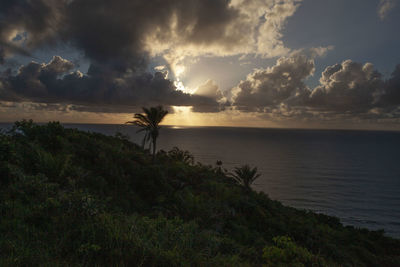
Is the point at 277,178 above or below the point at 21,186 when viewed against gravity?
below

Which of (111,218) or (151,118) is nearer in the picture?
(111,218)

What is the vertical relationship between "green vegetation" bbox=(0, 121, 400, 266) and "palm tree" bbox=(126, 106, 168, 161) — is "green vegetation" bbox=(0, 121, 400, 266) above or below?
below

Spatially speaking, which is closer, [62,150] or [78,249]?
[78,249]

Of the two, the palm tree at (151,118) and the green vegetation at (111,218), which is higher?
the palm tree at (151,118)

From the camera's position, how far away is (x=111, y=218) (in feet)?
15.8

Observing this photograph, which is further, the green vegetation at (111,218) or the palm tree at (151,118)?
the palm tree at (151,118)

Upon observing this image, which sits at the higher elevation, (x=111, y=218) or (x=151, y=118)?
(x=151, y=118)

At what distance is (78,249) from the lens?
144 inches

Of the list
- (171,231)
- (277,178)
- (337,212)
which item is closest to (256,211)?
(171,231)

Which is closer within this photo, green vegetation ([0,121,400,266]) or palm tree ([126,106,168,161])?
green vegetation ([0,121,400,266])

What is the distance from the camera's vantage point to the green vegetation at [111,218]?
386cm

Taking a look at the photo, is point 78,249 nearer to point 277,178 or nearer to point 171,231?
point 171,231

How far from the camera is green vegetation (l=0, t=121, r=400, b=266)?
3.86 metres

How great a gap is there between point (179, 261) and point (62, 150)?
10.2m
